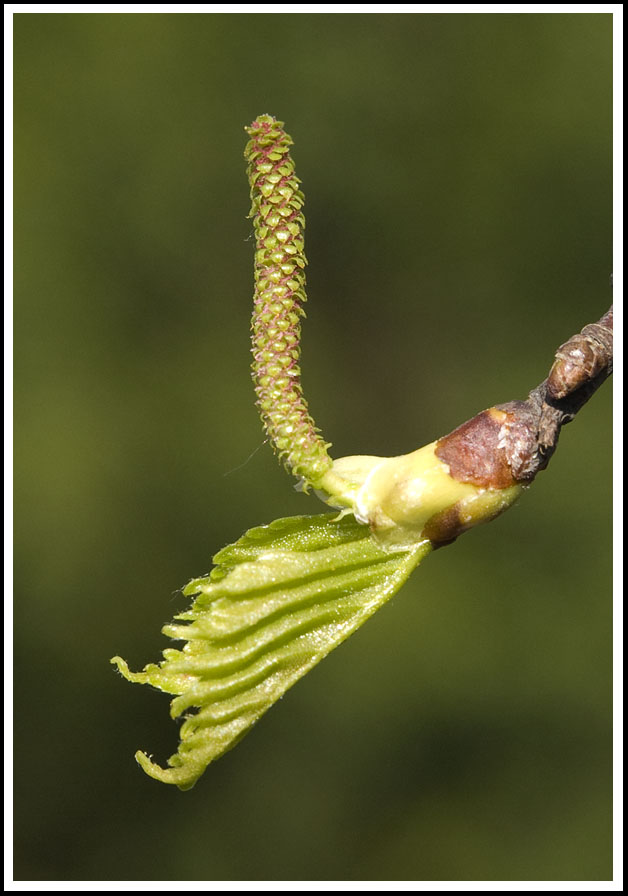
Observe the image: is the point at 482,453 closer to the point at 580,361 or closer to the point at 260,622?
the point at 580,361

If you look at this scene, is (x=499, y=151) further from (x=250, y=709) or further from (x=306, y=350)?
(x=250, y=709)

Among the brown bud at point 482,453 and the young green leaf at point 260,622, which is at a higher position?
the brown bud at point 482,453

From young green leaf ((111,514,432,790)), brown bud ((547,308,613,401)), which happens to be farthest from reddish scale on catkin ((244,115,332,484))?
brown bud ((547,308,613,401))

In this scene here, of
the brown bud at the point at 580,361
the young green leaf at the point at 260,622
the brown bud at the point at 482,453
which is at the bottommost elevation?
the young green leaf at the point at 260,622

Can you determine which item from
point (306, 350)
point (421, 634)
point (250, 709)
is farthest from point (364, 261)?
point (250, 709)

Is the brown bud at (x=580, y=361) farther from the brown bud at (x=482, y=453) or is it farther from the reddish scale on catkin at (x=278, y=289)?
the reddish scale on catkin at (x=278, y=289)

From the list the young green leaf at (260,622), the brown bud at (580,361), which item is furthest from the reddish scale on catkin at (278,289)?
the brown bud at (580,361)

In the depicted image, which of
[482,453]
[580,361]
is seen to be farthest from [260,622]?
[580,361]
